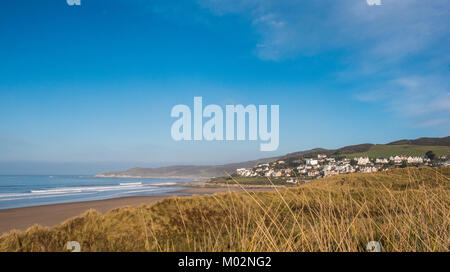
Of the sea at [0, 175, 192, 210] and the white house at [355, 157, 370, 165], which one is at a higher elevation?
the white house at [355, 157, 370, 165]

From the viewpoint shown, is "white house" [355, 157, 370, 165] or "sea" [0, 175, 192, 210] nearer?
"sea" [0, 175, 192, 210]

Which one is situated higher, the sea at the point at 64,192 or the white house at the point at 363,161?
the white house at the point at 363,161

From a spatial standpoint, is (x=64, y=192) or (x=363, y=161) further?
(x=64, y=192)

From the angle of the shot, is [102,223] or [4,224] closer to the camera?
[102,223]

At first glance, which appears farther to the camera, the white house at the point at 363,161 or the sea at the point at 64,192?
the white house at the point at 363,161

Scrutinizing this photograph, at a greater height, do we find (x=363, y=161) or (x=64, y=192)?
(x=363, y=161)
